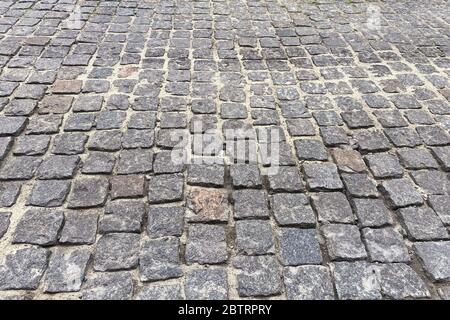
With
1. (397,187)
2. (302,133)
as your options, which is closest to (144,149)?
(302,133)

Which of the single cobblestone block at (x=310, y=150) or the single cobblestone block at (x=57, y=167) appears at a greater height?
the single cobblestone block at (x=310, y=150)

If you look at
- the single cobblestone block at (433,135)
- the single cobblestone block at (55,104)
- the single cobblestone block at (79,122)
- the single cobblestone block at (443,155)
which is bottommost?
the single cobblestone block at (55,104)

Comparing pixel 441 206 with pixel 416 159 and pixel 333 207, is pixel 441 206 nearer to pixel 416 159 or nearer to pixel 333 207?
pixel 416 159

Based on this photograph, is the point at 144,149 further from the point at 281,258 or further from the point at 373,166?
the point at 373,166

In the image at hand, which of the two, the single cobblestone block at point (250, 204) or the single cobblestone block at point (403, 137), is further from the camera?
the single cobblestone block at point (403, 137)

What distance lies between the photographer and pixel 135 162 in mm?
3100

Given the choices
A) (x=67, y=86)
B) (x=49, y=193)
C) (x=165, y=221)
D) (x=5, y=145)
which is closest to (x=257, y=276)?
(x=165, y=221)

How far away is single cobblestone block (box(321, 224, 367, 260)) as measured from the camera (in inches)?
97.0

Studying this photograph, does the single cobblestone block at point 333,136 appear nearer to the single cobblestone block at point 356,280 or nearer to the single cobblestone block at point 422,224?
the single cobblestone block at point 422,224

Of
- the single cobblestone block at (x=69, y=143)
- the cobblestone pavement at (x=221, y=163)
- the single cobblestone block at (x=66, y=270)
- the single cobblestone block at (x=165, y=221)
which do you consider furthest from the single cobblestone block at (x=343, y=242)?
the single cobblestone block at (x=69, y=143)

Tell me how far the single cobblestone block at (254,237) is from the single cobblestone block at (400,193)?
3.09 ft

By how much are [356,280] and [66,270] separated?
170 cm

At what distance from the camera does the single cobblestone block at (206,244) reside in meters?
2.42
